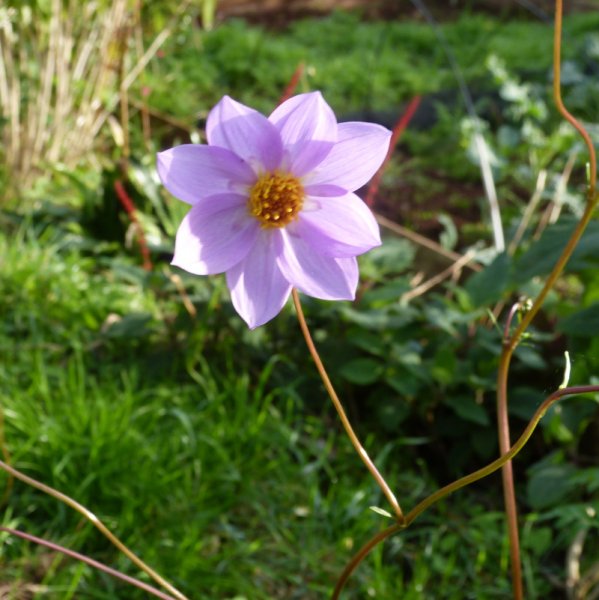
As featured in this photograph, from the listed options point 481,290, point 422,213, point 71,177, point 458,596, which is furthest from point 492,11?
point 458,596

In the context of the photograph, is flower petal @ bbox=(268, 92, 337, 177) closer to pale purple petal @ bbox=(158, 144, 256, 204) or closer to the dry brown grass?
pale purple petal @ bbox=(158, 144, 256, 204)

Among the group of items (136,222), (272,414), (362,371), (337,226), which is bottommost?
(272,414)

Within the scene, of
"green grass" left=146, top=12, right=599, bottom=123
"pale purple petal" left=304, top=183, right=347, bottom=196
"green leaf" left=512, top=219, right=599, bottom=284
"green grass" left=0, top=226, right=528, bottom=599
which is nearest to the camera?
"pale purple petal" left=304, top=183, right=347, bottom=196

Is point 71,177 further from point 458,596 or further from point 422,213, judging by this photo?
point 458,596

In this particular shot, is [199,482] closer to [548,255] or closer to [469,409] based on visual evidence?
[469,409]

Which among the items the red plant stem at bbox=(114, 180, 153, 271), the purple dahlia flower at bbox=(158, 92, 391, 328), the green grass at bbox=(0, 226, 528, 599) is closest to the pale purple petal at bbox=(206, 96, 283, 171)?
the purple dahlia flower at bbox=(158, 92, 391, 328)

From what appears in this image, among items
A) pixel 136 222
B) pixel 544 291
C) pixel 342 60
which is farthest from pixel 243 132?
pixel 342 60

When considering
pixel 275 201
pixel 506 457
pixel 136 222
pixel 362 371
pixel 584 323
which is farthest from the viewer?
pixel 136 222

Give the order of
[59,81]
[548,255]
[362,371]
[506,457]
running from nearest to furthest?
[506,457], [548,255], [362,371], [59,81]
